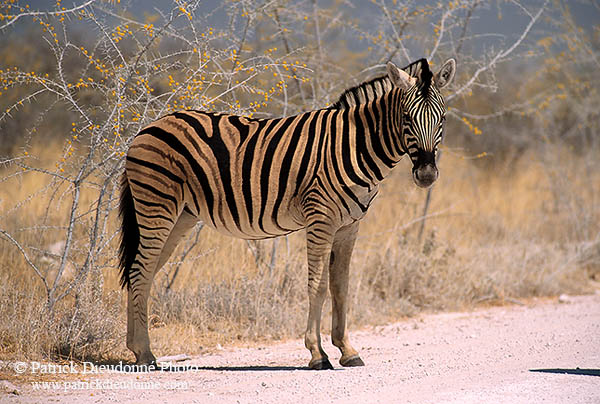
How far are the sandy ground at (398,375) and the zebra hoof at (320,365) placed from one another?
0.09 metres

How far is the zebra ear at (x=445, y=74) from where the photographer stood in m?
5.50

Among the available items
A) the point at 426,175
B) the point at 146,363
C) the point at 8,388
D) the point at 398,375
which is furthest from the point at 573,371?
the point at 8,388

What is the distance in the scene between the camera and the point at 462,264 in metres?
9.42

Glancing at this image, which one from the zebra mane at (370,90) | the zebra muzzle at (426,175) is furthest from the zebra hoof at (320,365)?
the zebra mane at (370,90)

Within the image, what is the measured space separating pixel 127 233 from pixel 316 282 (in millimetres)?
1737

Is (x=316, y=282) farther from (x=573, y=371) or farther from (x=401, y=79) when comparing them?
(x=573, y=371)

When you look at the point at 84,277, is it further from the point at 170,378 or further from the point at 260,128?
the point at 260,128

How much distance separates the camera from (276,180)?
5766 millimetres

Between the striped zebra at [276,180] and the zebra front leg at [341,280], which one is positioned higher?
the striped zebra at [276,180]

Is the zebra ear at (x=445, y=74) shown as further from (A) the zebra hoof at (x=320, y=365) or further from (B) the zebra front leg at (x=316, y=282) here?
(A) the zebra hoof at (x=320, y=365)

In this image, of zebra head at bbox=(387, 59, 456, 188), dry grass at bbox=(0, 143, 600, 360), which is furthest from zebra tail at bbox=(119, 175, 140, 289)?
zebra head at bbox=(387, 59, 456, 188)

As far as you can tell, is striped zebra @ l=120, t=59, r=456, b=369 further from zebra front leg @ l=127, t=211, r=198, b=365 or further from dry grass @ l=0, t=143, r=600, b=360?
dry grass @ l=0, t=143, r=600, b=360

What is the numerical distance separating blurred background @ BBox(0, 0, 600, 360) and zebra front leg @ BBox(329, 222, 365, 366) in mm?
782

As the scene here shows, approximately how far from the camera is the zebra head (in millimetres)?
5207
